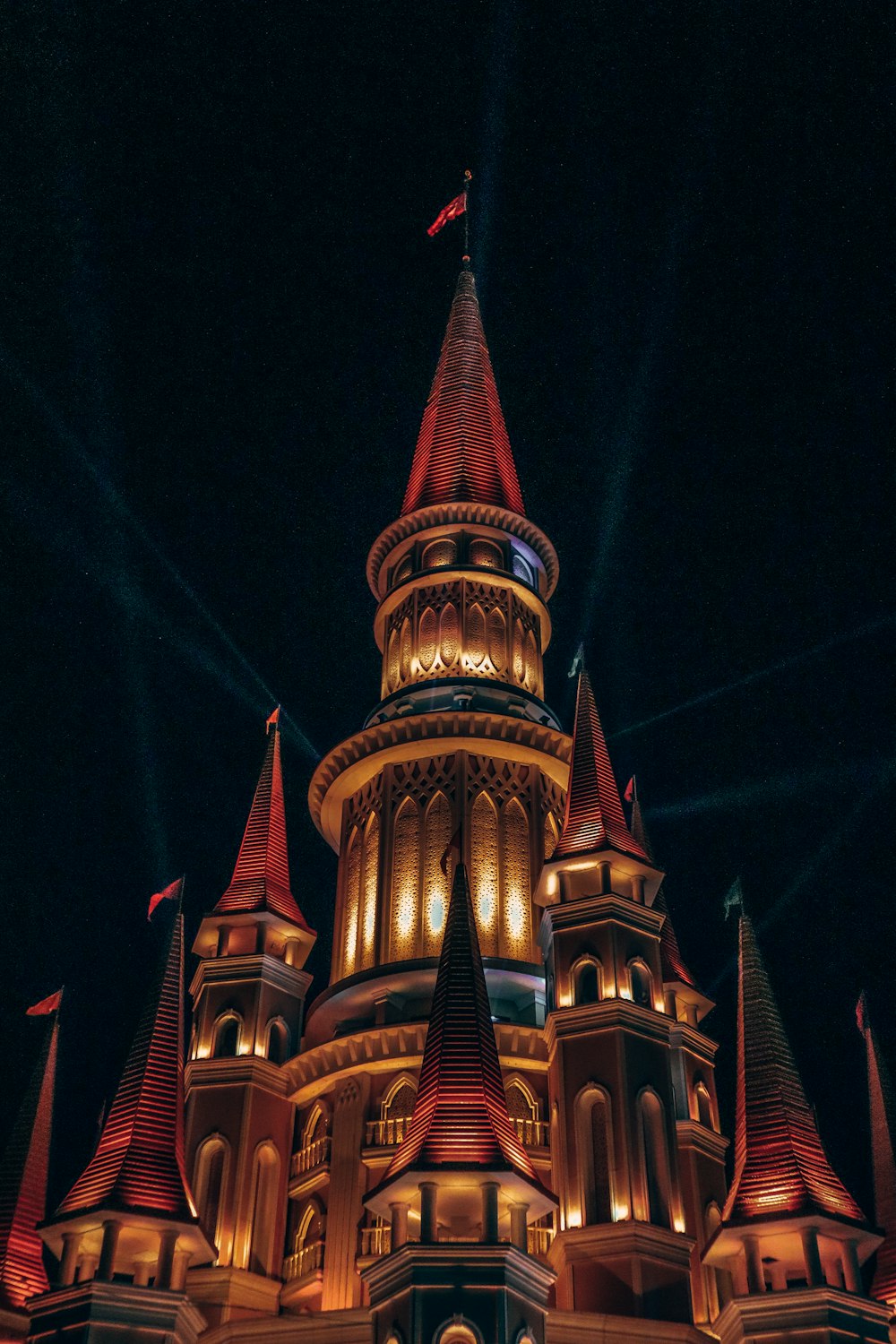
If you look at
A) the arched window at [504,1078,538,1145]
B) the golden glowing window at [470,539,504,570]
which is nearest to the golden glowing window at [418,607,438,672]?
the golden glowing window at [470,539,504,570]

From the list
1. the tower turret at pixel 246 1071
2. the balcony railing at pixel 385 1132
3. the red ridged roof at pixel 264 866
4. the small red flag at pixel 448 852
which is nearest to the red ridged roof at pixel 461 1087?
the balcony railing at pixel 385 1132

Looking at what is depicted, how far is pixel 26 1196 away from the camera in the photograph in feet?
126

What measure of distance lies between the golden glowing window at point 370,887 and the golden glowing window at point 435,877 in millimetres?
1506

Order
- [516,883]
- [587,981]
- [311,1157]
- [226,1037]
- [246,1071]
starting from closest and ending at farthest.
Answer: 1. [587,981]
2. [311,1157]
3. [246,1071]
4. [226,1037]
5. [516,883]

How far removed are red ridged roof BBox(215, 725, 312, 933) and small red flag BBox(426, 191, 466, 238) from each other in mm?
22731

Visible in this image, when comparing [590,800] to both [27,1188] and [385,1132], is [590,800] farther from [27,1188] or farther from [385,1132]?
[27,1188]

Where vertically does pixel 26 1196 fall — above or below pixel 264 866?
below

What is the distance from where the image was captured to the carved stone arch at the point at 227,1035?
40.7m

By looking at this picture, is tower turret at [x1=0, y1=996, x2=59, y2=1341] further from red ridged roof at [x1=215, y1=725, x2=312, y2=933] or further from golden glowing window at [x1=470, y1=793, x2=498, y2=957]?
golden glowing window at [x1=470, y1=793, x2=498, y2=957]

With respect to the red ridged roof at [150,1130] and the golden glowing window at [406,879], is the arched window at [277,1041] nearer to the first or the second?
the golden glowing window at [406,879]

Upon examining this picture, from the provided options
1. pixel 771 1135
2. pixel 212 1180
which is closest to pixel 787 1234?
pixel 771 1135

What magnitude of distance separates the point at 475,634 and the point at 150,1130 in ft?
62.4

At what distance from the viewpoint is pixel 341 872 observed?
45688 mm

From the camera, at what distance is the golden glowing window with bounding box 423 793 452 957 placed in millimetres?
41688
